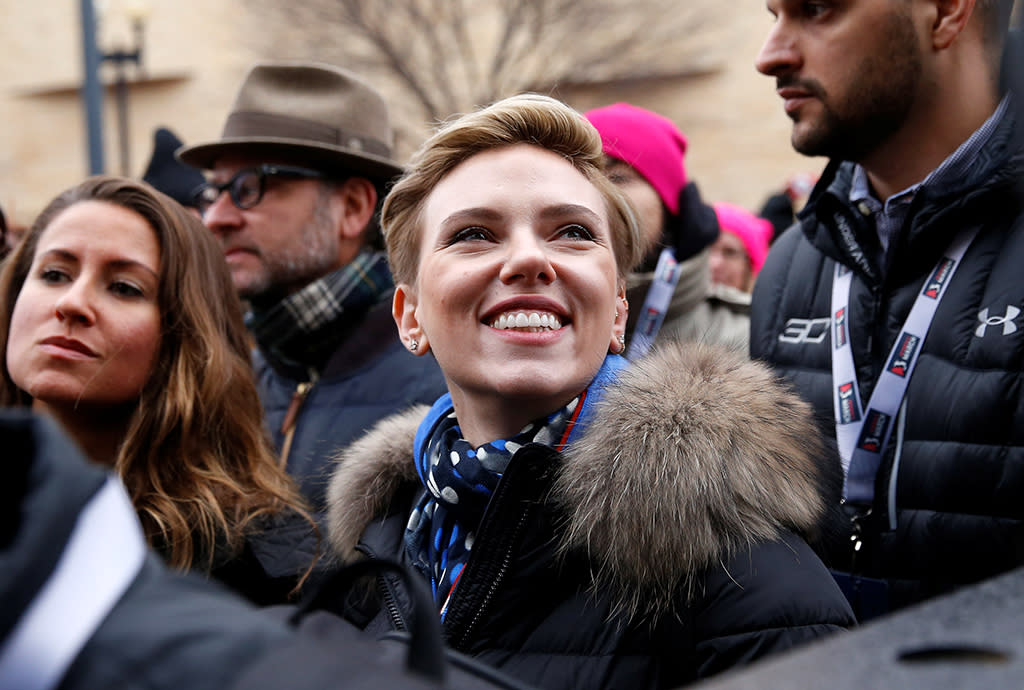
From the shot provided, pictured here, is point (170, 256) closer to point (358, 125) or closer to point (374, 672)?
point (358, 125)

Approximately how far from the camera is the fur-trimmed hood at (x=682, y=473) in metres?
1.68

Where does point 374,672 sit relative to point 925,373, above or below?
above

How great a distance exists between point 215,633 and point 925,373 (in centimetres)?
198

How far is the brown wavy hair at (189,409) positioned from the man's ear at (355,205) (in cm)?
104

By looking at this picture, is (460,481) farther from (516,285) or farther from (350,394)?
(350,394)

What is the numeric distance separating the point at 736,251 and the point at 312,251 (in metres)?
3.06

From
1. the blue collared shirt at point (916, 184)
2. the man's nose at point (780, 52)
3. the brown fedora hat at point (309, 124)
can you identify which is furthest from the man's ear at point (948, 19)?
the brown fedora hat at point (309, 124)

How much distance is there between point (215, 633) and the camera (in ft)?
2.86

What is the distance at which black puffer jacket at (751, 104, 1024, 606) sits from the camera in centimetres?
219

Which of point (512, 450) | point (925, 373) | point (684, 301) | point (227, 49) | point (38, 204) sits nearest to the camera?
point (512, 450)

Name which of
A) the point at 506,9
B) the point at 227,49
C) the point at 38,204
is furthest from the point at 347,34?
the point at 38,204

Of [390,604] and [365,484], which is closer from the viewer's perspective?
[390,604]

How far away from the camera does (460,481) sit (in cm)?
194

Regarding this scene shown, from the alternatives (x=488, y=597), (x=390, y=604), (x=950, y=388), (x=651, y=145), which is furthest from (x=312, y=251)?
(x=950, y=388)
